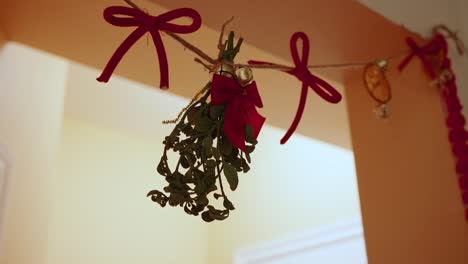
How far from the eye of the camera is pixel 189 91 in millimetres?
1164

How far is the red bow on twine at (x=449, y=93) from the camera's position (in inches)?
37.9

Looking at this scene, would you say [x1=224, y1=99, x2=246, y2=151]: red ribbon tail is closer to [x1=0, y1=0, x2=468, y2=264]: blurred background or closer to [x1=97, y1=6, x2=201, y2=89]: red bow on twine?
[x1=97, y1=6, x2=201, y2=89]: red bow on twine

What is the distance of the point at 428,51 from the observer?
106cm

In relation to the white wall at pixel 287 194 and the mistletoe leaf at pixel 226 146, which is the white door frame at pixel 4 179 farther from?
the white wall at pixel 287 194

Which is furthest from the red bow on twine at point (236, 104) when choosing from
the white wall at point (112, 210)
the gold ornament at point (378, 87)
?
the white wall at point (112, 210)

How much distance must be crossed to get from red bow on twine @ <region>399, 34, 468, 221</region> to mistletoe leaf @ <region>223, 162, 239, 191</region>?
591 millimetres

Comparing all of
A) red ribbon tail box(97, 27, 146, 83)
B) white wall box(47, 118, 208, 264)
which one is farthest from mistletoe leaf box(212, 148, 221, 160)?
white wall box(47, 118, 208, 264)

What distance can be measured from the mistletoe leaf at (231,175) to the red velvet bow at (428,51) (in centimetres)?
63

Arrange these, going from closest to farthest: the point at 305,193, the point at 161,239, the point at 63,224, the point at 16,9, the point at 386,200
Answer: the point at 16,9 → the point at 386,200 → the point at 305,193 → the point at 63,224 → the point at 161,239

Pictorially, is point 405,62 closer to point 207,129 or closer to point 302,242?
point 207,129

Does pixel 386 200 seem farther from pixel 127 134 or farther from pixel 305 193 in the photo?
pixel 127 134

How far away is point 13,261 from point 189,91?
53 cm

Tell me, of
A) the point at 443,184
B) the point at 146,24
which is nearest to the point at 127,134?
the point at 443,184

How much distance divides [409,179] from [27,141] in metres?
0.87
